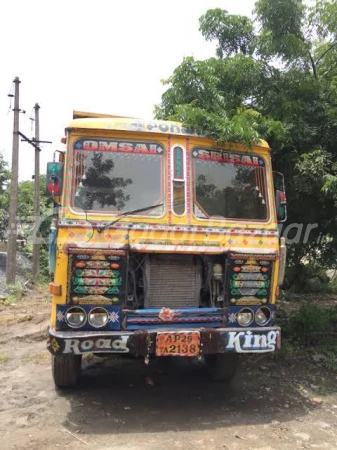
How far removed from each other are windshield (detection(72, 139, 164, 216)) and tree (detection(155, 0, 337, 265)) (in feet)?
4.42

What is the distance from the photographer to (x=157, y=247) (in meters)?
4.28

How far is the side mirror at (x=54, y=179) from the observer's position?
14.4 ft

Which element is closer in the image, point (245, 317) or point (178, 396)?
point (245, 317)

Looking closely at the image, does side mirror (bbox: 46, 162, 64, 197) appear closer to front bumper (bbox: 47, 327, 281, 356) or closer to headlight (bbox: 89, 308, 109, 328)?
headlight (bbox: 89, 308, 109, 328)

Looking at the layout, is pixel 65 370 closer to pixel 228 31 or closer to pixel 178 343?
pixel 178 343

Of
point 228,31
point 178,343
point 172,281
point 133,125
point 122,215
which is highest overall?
point 228,31

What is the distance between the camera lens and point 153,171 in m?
4.59

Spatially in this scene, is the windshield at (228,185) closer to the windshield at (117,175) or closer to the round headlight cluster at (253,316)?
the windshield at (117,175)

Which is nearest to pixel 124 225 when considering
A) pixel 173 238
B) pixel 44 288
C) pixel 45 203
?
pixel 173 238

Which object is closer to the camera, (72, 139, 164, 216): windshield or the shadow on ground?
the shadow on ground

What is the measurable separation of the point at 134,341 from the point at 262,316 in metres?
1.31

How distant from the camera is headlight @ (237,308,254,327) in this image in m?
4.43

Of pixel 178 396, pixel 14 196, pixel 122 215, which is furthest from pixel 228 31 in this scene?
pixel 14 196

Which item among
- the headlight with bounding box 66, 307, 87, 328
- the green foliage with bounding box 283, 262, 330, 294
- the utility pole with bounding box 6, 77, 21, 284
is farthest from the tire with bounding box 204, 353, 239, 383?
the utility pole with bounding box 6, 77, 21, 284
